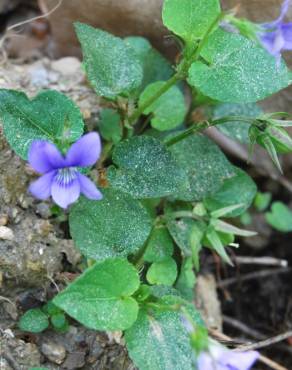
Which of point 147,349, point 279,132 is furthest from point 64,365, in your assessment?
point 279,132

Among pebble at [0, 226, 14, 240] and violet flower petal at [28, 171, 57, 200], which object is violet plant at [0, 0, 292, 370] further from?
pebble at [0, 226, 14, 240]

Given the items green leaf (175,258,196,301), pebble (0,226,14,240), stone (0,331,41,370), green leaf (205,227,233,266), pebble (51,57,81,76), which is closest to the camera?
stone (0,331,41,370)

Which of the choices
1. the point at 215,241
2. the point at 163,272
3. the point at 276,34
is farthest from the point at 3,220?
the point at 276,34

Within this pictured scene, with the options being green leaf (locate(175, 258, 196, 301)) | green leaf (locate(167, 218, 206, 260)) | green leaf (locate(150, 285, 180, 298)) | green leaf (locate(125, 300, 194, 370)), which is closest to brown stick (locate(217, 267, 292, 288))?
green leaf (locate(175, 258, 196, 301))

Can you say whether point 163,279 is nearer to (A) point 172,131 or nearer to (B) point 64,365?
(B) point 64,365

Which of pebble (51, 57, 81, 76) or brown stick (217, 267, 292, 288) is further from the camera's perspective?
brown stick (217, 267, 292, 288)

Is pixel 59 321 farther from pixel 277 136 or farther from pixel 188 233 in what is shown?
pixel 277 136
